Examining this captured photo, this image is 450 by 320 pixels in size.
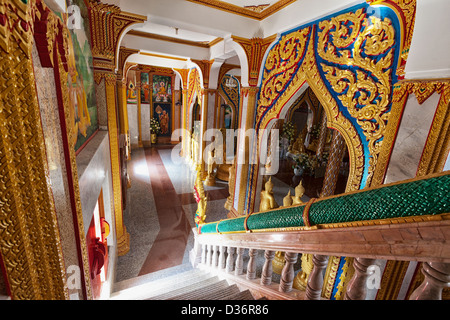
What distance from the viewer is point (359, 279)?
36.7 inches

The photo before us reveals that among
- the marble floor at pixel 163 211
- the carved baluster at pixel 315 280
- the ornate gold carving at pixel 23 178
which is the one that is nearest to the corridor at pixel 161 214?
the marble floor at pixel 163 211

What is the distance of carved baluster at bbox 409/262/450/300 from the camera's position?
0.66 m

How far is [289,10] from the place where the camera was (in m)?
3.54

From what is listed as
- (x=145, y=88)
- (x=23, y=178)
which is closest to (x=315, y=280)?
(x=23, y=178)

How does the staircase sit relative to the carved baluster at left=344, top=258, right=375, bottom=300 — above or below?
below

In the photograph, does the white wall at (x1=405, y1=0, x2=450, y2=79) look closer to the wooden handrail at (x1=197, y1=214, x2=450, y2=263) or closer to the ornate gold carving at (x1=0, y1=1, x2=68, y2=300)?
the wooden handrail at (x1=197, y1=214, x2=450, y2=263)

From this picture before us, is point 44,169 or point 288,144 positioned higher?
point 44,169

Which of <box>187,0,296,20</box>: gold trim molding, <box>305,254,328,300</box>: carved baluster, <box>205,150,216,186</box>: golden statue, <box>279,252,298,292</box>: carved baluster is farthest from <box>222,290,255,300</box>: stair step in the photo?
<box>205,150,216,186</box>: golden statue

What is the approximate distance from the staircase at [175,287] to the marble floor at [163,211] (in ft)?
0.61

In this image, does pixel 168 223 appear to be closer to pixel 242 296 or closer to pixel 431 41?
pixel 242 296

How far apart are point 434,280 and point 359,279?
0.30 m
